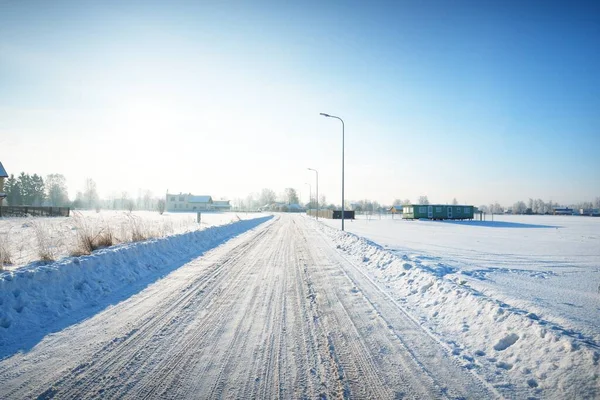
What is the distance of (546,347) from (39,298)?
8.50 meters

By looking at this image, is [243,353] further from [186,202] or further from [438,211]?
[186,202]

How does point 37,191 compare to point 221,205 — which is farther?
point 221,205

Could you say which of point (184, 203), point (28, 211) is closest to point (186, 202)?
point (184, 203)

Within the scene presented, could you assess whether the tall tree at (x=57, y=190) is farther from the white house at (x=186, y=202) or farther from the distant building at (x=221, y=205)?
the distant building at (x=221, y=205)

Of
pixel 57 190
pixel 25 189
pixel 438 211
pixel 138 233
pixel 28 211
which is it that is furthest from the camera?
pixel 57 190

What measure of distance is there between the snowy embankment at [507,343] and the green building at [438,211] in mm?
51674

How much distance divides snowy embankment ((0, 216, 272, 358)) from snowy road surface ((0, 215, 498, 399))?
1.60ft

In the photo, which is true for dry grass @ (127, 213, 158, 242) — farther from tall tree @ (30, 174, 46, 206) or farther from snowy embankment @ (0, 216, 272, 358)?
tall tree @ (30, 174, 46, 206)

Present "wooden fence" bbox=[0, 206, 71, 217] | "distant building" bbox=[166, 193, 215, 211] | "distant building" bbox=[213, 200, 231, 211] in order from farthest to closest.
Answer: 1. "distant building" bbox=[213, 200, 231, 211]
2. "distant building" bbox=[166, 193, 215, 211]
3. "wooden fence" bbox=[0, 206, 71, 217]

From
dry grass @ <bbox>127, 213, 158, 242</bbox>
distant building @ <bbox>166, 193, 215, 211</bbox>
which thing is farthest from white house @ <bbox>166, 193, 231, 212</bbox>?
dry grass @ <bbox>127, 213, 158, 242</bbox>

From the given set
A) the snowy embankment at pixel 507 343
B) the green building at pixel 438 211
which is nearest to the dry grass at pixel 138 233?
the snowy embankment at pixel 507 343

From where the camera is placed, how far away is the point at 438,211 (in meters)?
54.4

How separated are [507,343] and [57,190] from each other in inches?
5256

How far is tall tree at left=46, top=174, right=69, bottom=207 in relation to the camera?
3890 inches
